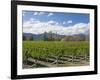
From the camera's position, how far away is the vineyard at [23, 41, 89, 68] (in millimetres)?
1902

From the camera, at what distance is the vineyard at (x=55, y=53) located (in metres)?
1.90

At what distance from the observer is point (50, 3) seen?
1.93 metres

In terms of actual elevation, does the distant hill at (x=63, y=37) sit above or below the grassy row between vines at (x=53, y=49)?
above

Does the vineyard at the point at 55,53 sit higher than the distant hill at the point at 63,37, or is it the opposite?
the distant hill at the point at 63,37

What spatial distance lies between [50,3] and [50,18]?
139 mm

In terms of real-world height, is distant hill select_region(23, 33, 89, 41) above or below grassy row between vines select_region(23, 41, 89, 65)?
above

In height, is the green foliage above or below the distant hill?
below

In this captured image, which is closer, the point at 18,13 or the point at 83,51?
the point at 18,13

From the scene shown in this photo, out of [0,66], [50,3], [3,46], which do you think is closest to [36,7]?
[50,3]

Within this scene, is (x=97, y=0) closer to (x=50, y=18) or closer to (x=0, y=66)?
(x=50, y=18)

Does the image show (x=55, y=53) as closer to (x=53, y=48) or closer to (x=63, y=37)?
(x=53, y=48)

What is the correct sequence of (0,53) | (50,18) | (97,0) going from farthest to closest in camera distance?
1. (97,0)
2. (50,18)
3. (0,53)

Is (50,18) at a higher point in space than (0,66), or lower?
higher

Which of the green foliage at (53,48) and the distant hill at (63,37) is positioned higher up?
the distant hill at (63,37)
